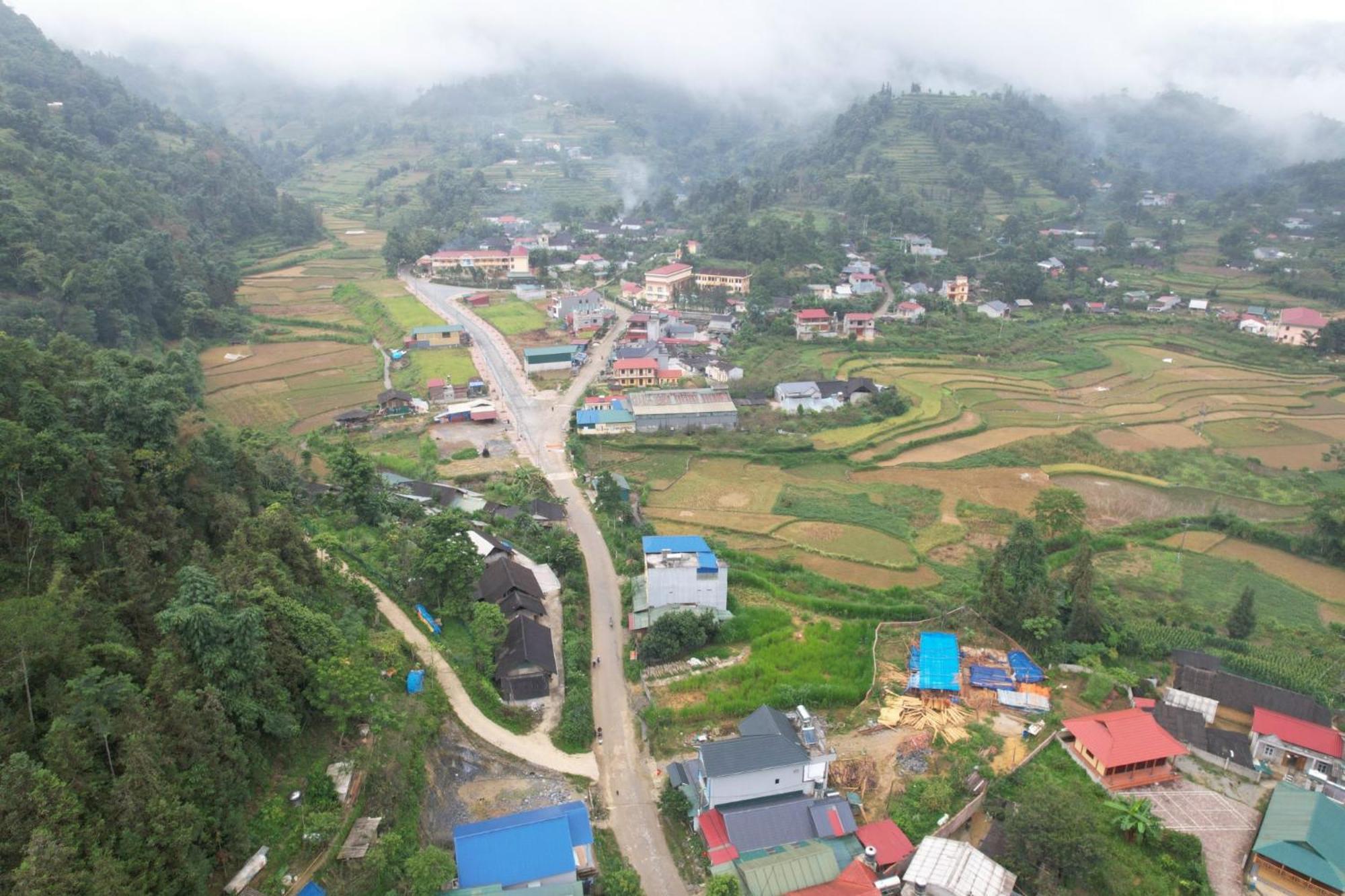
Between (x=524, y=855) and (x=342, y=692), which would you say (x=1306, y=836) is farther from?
(x=342, y=692)

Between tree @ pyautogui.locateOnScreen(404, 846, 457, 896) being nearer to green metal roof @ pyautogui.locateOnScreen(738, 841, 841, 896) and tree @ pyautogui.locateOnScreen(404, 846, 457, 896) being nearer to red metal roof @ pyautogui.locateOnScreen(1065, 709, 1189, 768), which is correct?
green metal roof @ pyautogui.locateOnScreen(738, 841, 841, 896)

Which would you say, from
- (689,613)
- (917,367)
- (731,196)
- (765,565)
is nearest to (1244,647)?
(765,565)

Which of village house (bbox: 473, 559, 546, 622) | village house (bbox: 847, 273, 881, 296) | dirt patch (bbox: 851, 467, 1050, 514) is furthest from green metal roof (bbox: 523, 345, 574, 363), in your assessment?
village house (bbox: 847, 273, 881, 296)

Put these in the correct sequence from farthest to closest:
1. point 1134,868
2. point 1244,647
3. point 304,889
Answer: point 1244,647, point 1134,868, point 304,889

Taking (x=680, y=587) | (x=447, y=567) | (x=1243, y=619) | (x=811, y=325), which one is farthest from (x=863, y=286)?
(x=447, y=567)

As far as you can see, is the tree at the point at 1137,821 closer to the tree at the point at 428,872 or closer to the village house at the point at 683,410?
the tree at the point at 428,872

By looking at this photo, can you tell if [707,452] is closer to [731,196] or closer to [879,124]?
[731,196]

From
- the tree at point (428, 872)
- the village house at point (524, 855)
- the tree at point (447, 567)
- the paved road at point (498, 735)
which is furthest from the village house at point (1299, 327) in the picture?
the tree at point (428, 872)
